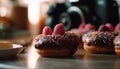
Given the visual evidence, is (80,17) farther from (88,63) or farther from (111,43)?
(88,63)

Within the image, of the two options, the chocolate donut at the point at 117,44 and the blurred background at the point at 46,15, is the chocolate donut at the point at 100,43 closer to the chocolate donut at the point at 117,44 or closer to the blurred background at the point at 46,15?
the chocolate donut at the point at 117,44

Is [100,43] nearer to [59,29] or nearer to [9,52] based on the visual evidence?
[59,29]

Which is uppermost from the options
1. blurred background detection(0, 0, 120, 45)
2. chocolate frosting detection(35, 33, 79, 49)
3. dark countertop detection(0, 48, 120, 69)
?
blurred background detection(0, 0, 120, 45)

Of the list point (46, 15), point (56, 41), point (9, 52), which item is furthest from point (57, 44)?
point (46, 15)

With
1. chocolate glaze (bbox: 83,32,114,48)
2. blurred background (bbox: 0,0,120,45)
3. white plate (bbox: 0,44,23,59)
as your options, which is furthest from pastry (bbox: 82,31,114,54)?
blurred background (bbox: 0,0,120,45)

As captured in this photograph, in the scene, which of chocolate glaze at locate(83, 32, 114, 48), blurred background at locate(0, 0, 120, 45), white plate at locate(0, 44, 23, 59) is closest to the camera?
white plate at locate(0, 44, 23, 59)

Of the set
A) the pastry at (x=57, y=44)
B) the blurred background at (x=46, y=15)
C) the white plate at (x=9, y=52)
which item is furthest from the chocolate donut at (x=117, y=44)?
the blurred background at (x=46, y=15)

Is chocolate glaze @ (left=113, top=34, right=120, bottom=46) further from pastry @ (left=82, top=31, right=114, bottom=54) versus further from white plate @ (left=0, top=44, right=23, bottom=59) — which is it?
white plate @ (left=0, top=44, right=23, bottom=59)
